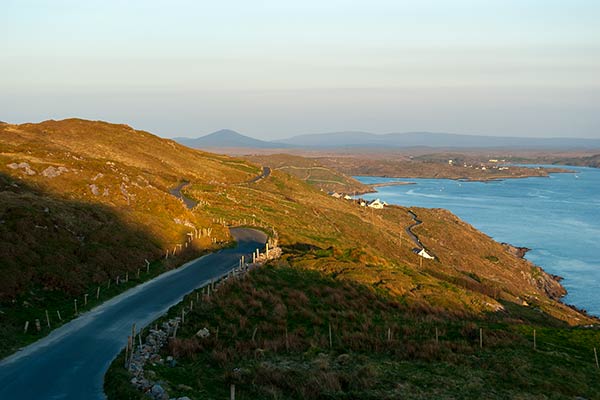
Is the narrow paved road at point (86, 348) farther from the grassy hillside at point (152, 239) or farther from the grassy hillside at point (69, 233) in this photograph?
the grassy hillside at point (152, 239)

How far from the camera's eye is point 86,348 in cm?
2225

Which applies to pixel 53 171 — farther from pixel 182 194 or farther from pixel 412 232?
pixel 412 232

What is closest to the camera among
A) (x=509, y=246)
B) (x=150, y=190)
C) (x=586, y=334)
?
(x=586, y=334)

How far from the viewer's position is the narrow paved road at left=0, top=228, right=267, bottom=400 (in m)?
18.2

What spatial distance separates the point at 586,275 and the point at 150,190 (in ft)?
258

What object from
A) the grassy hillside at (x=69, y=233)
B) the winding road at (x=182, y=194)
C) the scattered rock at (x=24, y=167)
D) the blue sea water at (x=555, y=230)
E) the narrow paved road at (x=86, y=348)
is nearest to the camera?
the narrow paved road at (x=86, y=348)

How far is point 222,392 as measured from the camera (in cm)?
1861

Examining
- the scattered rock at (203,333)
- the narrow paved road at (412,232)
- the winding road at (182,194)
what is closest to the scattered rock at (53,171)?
the winding road at (182,194)

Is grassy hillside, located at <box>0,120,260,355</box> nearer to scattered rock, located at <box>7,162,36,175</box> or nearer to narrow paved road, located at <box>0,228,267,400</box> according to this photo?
scattered rock, located at <box>7,162,36,175</box>

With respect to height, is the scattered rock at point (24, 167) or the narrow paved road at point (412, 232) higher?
the scattered rock at point (24, 167)

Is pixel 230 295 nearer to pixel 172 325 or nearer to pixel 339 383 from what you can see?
pixel 172 325

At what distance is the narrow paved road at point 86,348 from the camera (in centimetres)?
1817

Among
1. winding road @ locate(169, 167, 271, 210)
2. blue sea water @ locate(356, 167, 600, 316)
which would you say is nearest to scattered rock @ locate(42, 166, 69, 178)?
winding road @ locate(169, 167, 271, 210)

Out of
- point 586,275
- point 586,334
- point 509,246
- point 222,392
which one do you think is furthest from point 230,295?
point 509,246
